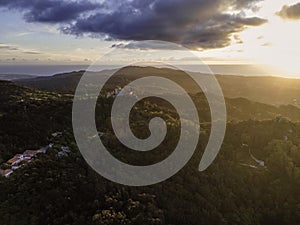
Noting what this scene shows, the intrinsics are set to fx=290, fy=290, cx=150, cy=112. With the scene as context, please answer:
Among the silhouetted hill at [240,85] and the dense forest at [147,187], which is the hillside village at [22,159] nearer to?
the dense forest at [147,187]


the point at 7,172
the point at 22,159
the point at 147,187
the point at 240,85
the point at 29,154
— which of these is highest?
the point at 240,85

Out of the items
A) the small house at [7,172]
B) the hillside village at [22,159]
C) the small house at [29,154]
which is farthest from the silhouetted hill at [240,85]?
the small house at [7,172]

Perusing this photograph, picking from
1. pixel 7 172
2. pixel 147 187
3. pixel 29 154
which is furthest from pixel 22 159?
pixel 147 187

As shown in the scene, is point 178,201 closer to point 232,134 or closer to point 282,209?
point 282,209

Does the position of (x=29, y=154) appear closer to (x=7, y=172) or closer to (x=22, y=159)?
(x=22, y=159)

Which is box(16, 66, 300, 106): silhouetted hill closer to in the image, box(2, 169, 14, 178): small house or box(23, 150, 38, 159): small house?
box(23, 150, 38, 159): small house

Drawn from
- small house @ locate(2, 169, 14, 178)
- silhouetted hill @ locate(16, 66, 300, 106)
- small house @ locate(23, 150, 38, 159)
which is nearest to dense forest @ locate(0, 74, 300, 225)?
small house @ locate(2, 169, 14, 178)
